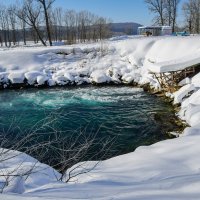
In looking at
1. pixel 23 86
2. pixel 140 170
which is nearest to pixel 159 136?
pixel 140 170

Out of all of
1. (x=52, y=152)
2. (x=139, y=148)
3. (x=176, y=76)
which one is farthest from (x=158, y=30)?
(x=139, y=148)

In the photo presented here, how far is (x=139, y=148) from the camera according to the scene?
650 centimetres

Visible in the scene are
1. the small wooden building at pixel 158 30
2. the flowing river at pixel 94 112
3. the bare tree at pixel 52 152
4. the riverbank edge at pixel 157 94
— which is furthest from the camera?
the small wooden building at pixel 158 30

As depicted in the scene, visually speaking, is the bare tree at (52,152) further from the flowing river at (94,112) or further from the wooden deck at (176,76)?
the wooden deck at (176,76)

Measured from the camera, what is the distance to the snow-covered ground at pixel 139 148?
134 inches

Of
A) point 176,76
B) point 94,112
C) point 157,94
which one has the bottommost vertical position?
point 94,112

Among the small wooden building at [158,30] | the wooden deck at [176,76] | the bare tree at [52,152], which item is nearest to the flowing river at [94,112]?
the bare tree at [52,152]

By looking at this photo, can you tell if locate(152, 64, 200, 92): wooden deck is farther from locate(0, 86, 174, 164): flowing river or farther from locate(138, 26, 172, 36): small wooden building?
locate(138, 26, 172, 36): small wooden building

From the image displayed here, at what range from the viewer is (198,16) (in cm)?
4472

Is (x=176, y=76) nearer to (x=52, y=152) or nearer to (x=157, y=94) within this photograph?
(x=157, y=94)

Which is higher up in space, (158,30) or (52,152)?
(158,30)

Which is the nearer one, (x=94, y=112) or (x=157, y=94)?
(x=94, y=112)

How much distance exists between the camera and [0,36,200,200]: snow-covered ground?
3.41 metres

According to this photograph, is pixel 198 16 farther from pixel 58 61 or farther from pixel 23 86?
pixel 23 86
